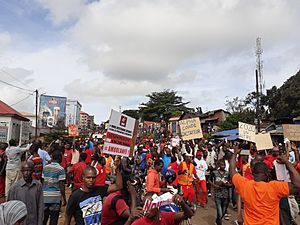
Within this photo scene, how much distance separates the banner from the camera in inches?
220

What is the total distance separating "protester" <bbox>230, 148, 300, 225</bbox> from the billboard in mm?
41698

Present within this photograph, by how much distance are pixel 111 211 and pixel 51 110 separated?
42.1 meters

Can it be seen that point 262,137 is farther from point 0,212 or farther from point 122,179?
point 0,212

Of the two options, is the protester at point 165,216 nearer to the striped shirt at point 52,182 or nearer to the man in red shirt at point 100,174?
the striped shirt at point 52,182

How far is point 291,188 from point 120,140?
323 centimetres

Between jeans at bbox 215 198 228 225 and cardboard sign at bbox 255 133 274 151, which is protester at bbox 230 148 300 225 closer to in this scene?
jeans at bbox 215 198 228 225

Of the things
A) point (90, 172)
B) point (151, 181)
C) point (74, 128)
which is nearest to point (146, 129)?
point (74, 128)

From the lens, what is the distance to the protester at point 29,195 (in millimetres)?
4086

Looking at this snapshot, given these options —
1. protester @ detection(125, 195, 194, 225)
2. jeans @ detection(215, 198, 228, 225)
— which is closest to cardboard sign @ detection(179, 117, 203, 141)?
jeans @ detection(215, 198, 228, 225)

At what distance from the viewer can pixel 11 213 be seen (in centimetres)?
231

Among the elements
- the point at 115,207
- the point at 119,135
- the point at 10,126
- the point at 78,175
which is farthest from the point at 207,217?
the point at 10,126

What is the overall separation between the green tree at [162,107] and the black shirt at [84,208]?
4615cm

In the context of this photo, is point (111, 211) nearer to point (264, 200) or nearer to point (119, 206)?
point (119, 206)

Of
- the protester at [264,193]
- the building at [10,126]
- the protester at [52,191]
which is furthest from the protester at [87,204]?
the building at [10,126]
